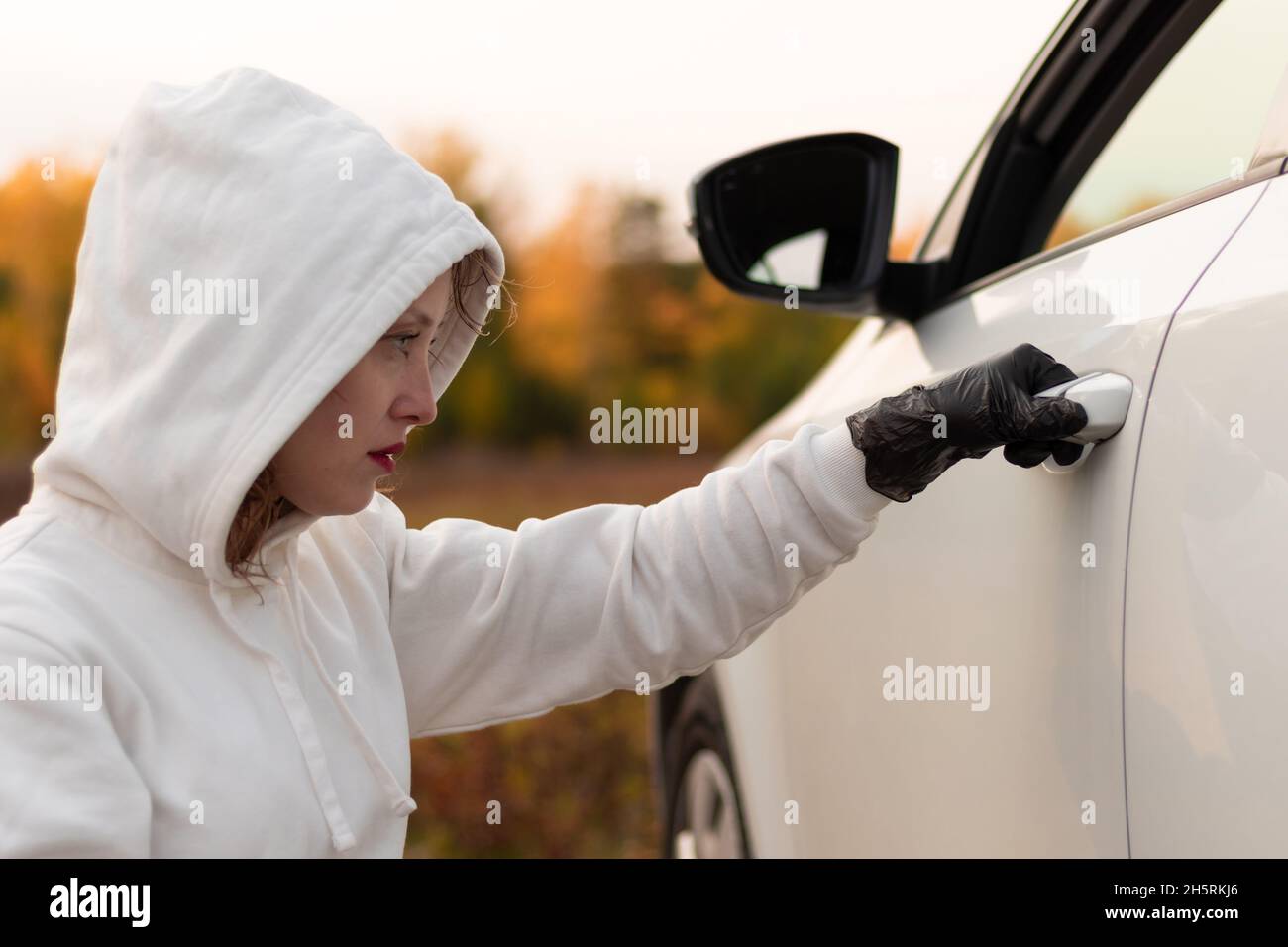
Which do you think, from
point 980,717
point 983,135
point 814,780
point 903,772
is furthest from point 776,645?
point 983,135

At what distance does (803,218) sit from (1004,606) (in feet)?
3.22

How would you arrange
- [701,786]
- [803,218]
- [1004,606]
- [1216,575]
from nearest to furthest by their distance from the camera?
[1216,575], [1004,606], [803,218], [701,786]

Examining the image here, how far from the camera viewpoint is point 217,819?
1351 mm

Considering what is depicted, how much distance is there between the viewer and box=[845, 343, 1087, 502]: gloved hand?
4.24 feet

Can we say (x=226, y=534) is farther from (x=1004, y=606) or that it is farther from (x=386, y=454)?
(x=1004, y=606)

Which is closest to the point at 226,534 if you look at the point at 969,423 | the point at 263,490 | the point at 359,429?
the point at 263,490

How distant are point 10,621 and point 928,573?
1.02 meters

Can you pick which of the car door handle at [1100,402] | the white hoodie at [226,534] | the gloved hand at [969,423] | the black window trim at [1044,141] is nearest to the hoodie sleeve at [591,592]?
the white hoodie at [226,534]

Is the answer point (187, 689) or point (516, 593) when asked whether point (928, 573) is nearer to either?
point (516, 593)

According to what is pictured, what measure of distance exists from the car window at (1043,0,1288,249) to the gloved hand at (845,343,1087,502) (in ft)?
0.94

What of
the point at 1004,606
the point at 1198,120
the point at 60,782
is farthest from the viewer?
the point at 1198,120

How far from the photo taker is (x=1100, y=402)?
4.06 ft

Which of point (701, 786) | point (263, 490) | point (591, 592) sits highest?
point (263, 490)

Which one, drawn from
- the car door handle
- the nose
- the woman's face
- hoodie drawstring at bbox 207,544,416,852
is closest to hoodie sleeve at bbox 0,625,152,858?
hoodie drawstring at bbox 207,544,416,852
